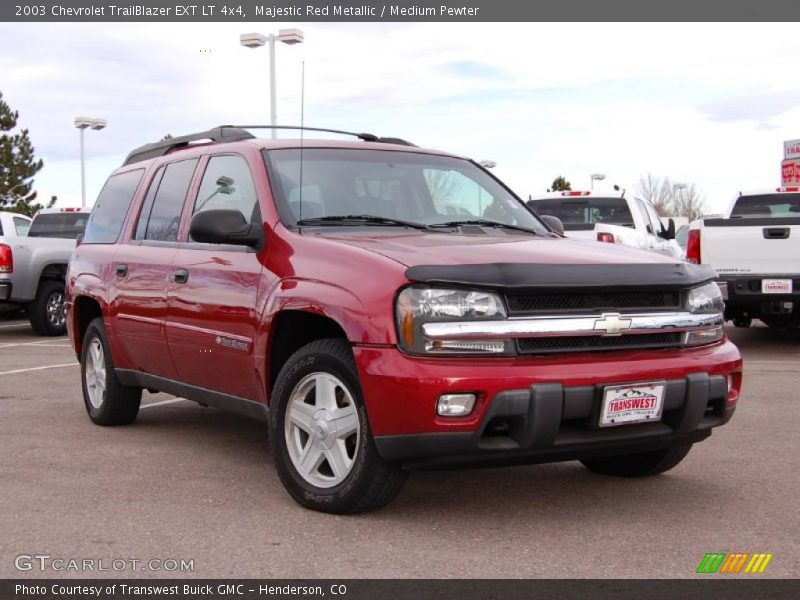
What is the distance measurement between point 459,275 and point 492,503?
1.26 meters

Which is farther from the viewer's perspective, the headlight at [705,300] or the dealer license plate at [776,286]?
the dealer license plate at [776,286]

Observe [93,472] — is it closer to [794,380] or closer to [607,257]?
[607,257]

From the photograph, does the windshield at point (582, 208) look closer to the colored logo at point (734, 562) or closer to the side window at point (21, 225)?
the side window at point (21, 225)

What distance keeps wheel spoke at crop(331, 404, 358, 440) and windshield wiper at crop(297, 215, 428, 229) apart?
3.53 feet

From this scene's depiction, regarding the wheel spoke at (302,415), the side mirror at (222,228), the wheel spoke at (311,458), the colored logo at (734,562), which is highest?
the side mirror at (222,228)

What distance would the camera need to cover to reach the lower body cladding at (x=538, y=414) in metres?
4.29

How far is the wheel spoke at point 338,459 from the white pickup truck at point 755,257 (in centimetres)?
812

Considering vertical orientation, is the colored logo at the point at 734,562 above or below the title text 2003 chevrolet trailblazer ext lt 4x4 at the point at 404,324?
below

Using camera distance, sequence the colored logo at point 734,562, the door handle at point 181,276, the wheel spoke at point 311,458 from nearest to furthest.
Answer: the colored logo at point 734,562, the wheel spoke at point 311,458, the door handle at point 181,276

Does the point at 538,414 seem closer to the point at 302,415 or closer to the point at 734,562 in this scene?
the point at 734,562

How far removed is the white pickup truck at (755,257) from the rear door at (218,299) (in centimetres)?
738

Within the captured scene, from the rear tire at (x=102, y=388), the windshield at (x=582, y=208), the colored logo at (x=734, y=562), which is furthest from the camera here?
the windshield at (x=582, y=208)
